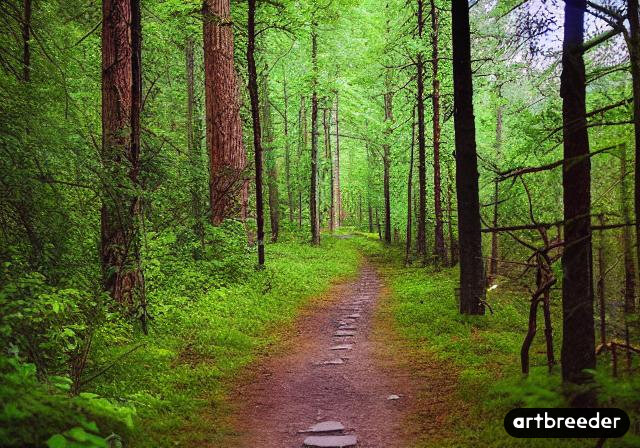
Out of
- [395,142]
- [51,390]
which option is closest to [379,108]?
[395,142]

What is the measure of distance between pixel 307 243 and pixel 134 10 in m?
19.2

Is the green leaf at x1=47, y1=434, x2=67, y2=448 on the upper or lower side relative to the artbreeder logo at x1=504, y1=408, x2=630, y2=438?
upper

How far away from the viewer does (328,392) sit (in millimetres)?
6879

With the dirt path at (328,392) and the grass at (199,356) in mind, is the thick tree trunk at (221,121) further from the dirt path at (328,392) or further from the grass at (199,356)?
the dirt path at (328,392)

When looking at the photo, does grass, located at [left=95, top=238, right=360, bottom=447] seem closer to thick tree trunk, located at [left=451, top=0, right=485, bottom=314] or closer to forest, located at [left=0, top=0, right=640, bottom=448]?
forest, located at [left=0, top=0, right=640, bottom=448]

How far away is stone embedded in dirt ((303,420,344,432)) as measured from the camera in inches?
219

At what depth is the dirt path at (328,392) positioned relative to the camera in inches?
219

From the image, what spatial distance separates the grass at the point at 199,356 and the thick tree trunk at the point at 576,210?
161 inches

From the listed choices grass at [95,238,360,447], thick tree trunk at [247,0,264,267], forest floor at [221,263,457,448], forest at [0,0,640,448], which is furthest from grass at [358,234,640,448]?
thick tree trunk at [247,0,264,267]

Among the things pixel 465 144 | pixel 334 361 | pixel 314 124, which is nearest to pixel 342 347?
pixel 334 361

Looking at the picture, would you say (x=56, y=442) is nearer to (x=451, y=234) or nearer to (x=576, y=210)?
(x=576, y=210)

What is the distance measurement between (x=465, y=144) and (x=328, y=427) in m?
6.24

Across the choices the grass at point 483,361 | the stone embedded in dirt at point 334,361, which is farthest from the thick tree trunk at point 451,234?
the stone embedded in dirt at point 334,361

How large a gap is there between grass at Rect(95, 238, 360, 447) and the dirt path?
0.46 meters
